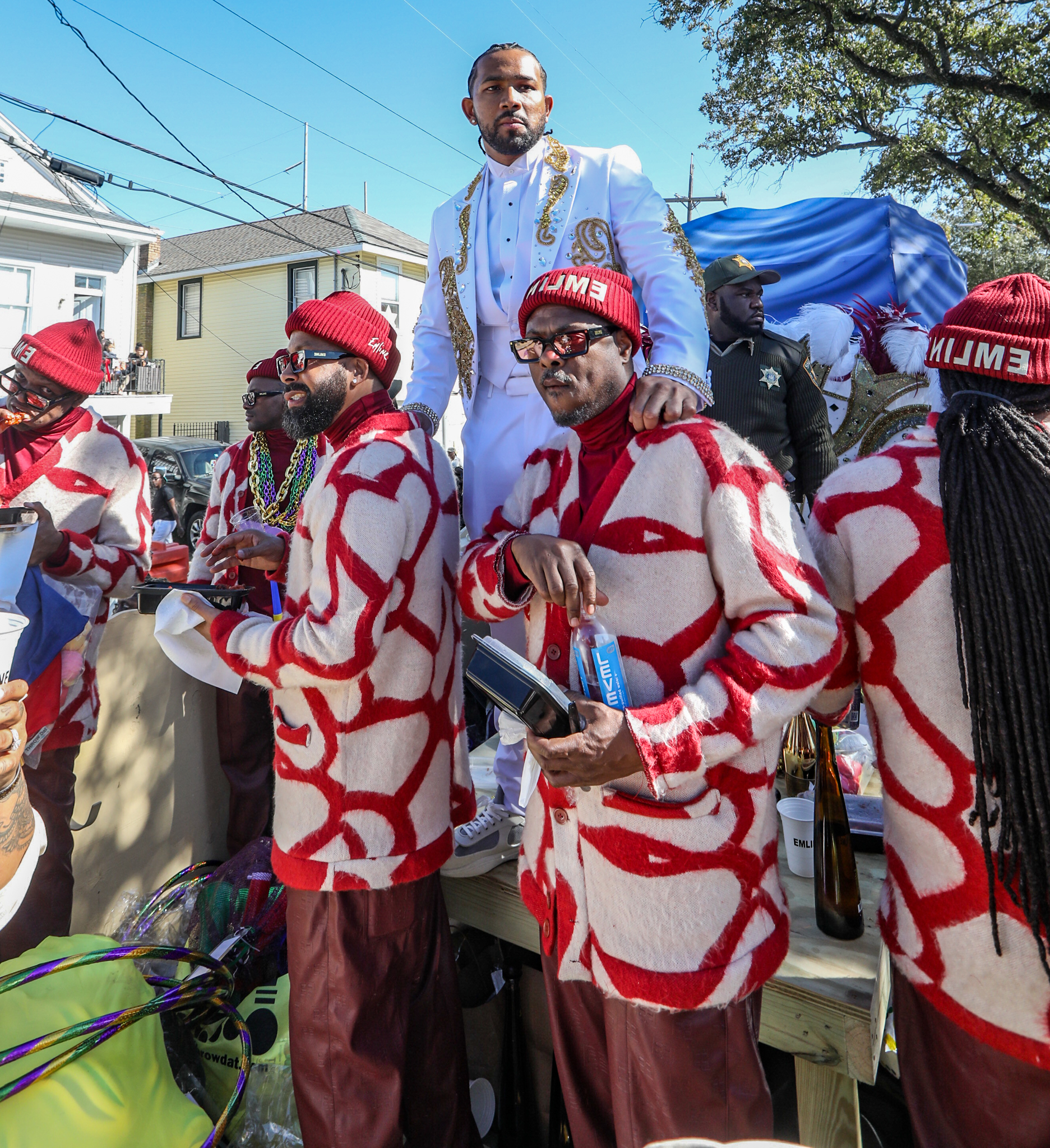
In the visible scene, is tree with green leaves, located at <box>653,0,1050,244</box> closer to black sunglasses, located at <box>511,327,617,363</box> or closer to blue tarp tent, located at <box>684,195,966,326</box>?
blue tarp tent, located at <box>684,195,966,326</box>

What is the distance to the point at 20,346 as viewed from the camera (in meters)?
2.82

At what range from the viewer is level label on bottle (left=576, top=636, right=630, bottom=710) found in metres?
1.38

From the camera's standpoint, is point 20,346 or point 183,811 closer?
point 20,346

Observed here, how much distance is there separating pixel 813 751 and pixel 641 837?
1223mm

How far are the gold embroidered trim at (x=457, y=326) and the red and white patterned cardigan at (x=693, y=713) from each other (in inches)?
39.7

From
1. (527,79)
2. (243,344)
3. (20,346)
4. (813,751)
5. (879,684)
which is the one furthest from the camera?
(243,344)

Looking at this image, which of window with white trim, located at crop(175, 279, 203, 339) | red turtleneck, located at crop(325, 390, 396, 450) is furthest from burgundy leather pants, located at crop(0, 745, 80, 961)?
window with white trim, located at crop(175, 279, 203, 339)

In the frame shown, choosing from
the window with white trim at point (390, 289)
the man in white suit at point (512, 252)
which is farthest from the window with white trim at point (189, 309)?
the man in white suit at point (512, 252)

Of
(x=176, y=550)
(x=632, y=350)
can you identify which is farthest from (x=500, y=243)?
(x=176, y=550)

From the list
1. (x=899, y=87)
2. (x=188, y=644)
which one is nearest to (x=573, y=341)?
(x=188, y=644)

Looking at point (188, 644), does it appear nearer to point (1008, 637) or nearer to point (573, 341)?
point (573, 341)

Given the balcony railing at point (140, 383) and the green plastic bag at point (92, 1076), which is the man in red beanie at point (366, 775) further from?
the balcony railing at point (140, 383)

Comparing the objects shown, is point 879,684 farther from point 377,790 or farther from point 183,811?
point 183,811

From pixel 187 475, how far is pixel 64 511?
1170cm
